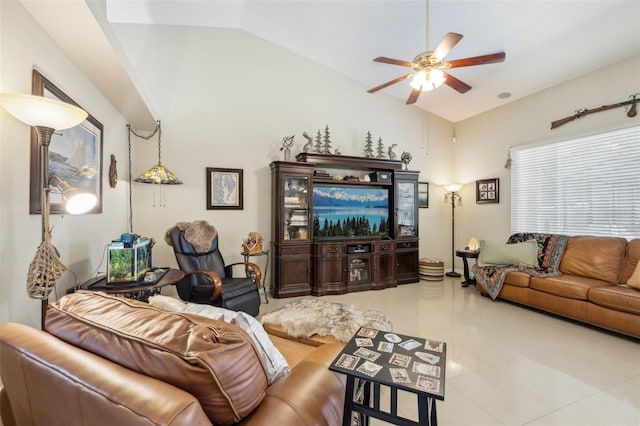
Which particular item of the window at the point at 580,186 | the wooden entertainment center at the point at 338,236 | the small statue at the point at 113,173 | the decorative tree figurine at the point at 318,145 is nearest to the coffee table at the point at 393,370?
the wooden entertainment center at the point at 338,236

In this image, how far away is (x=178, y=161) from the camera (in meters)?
4.03

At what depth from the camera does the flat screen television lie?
187 inches

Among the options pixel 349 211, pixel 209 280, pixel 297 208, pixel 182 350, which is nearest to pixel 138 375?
pixel 182 350

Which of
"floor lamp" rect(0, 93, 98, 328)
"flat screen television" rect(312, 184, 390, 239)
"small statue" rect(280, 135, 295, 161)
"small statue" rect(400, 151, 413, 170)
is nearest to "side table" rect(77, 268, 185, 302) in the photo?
"floor lamp" rect(0, 93, 98, 328)

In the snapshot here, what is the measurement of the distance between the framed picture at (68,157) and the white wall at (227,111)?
131cm

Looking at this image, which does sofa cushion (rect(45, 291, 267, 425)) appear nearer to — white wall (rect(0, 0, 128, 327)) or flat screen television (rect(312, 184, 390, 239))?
white wall (rect(0, 0, 128, 327))

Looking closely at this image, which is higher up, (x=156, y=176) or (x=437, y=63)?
(x=437, y=63)

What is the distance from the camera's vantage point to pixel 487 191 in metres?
5.21

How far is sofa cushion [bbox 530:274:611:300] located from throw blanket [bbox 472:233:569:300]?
0.56 ft

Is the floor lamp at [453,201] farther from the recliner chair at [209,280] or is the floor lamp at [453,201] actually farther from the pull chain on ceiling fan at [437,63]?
the recliner chair at [209,280]

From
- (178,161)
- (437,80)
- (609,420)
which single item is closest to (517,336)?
(609,420)

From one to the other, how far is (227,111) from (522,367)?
14.9ft

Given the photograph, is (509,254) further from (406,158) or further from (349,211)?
(349,211)

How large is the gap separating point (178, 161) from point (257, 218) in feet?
4.52
